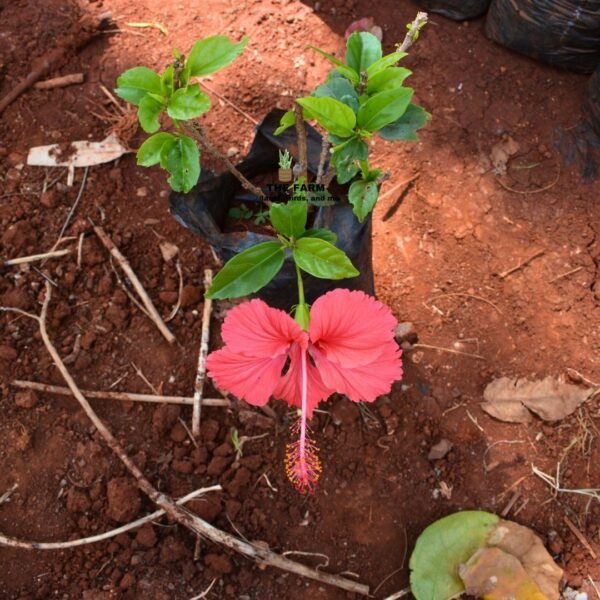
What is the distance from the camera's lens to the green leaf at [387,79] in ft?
4.34

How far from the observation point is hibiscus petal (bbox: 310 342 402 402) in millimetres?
1329

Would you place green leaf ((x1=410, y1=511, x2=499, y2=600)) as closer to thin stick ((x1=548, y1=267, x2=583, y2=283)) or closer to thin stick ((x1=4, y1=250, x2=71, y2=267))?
thin stick ((x1=548, y1=267, x2=583, y2=283))

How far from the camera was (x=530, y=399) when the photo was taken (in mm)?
1935

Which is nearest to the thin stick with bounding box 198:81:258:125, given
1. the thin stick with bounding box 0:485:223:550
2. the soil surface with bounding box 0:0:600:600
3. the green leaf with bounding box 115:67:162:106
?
the soil surface with bounding box 0:0:600:600

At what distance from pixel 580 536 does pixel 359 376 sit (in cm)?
95

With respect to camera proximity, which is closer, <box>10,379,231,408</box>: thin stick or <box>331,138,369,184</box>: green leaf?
<box>331,138,369,184</box>: green leaf

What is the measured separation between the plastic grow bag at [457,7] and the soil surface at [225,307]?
38 millimetres

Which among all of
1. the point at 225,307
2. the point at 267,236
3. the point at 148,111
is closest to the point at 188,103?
the point at 148,111

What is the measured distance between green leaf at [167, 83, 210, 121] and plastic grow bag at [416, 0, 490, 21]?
146cm

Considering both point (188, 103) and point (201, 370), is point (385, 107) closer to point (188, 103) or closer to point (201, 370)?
point (188, 103)

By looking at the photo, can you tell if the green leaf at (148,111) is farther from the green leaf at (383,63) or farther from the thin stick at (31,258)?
the thin stick at (31,258)

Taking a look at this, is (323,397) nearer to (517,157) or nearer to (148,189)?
(148,189)

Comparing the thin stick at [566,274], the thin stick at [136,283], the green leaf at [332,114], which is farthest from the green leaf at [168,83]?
the thin stick at [566,274]

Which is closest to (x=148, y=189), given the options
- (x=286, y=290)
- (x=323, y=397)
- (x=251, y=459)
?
(x=286, y=290)
